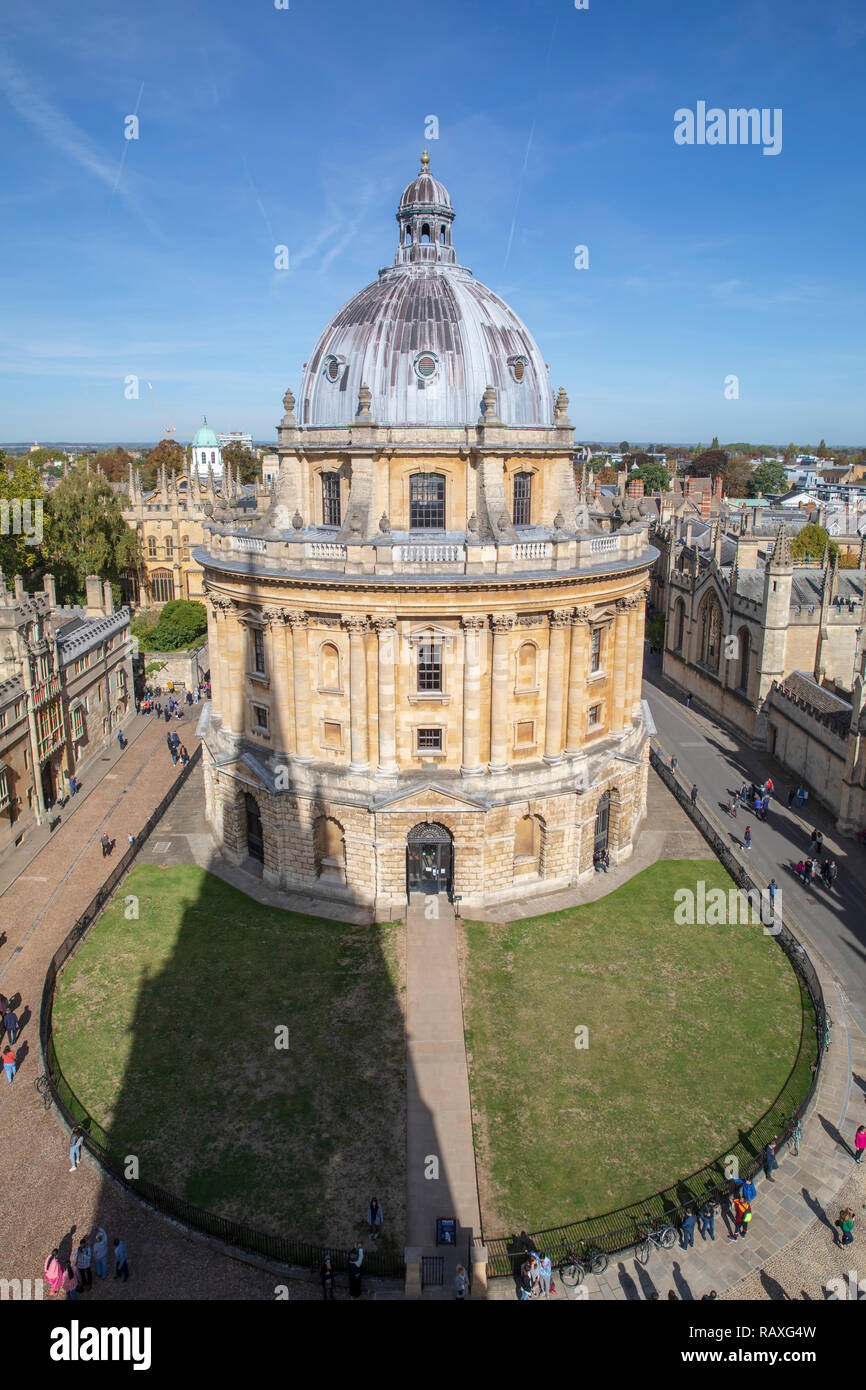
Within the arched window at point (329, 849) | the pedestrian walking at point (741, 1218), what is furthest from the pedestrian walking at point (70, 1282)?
the arched window at point (329, 849)

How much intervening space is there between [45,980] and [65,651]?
24952 millimetres

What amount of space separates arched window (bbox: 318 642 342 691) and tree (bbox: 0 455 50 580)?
38.0 metres

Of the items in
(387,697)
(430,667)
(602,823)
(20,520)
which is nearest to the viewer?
(387,697)

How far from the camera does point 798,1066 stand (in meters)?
28.1

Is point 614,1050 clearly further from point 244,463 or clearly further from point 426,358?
point 244,463

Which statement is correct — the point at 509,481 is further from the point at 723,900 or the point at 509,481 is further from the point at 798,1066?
the point at 798,1066

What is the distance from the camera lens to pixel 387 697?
35.4m

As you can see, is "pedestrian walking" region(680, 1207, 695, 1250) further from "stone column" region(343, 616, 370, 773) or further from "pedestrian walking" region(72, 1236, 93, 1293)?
"stone column" region(343, 616, 370, 773)

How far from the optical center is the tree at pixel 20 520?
64000 millimetres

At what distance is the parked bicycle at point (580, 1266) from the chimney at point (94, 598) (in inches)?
2146

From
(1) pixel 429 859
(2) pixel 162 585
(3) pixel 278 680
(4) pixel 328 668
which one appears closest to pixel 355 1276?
(1) pixel 429 859

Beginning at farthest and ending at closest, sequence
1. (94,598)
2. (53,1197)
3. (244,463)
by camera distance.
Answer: (244,463) → (94,598) → (53,1197)

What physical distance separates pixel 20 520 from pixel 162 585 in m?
25.8

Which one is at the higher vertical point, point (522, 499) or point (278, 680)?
point (522, 499)
